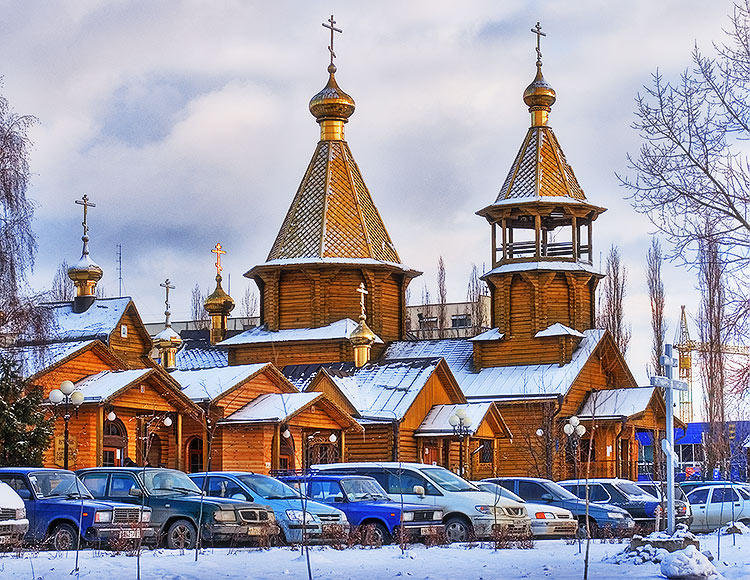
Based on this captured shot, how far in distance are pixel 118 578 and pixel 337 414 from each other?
24017 mm

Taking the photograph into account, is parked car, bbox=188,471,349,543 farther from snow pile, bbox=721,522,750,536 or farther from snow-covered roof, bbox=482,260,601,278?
snow-covered roof, bbox=482,260,601,278

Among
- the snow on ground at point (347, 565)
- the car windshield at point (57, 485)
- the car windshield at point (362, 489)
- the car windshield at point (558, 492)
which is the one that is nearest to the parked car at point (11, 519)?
the snow on ground at point (347, 565)

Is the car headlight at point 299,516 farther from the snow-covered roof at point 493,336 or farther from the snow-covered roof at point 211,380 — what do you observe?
the snow-covered roof at point 493,336

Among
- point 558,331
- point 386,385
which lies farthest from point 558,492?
point 558,331

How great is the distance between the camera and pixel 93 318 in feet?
149

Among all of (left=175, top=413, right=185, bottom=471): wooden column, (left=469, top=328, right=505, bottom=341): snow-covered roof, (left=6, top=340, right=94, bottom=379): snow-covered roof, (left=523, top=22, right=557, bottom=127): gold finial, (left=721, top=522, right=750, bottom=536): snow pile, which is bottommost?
(left=721, top=522, right=750, bottom=536): snow pile

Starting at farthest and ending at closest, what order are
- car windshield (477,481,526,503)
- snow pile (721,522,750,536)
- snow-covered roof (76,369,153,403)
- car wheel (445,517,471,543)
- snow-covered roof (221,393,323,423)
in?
snow-covered roof (221,393,323,423) < snow-covered roof (76,369,153,403) < car windshield (477,481,526,503) < snow pile (721,522,750,536) < car wheel (445,517,471,543)

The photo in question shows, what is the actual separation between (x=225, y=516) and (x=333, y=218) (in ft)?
100

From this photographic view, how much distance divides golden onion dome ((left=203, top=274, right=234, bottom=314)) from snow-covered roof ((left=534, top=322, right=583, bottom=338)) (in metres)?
14.9

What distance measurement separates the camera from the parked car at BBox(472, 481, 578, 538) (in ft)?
76.0

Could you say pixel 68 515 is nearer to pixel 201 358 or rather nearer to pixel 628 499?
pixel 628 499

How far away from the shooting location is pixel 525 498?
25234 millimetres

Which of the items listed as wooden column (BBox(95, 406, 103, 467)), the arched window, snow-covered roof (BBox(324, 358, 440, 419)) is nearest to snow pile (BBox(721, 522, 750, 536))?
wooden column (BBox(95, 406, 103, 467))

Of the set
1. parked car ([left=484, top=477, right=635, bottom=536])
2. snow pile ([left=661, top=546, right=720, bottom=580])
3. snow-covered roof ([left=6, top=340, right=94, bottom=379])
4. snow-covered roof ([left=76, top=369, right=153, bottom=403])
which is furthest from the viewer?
snow-covered roof ([left=76, top=369, right=153, bottom=403])
